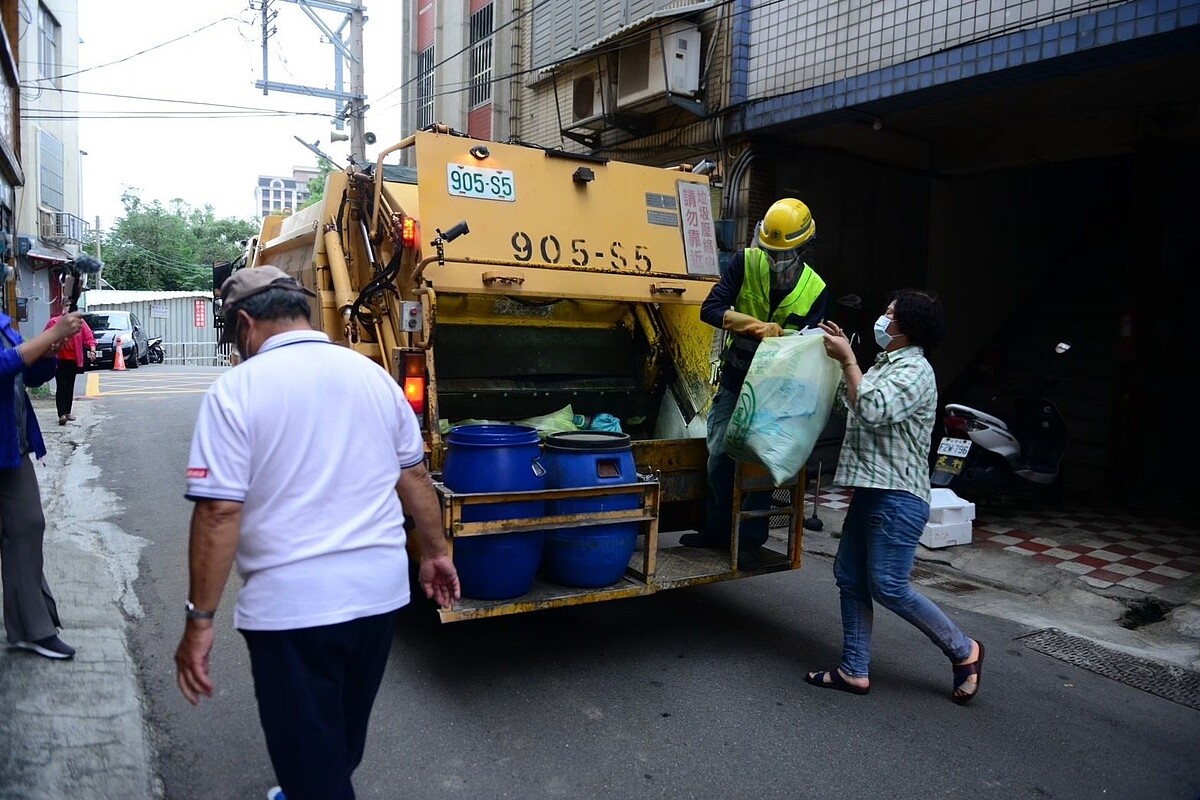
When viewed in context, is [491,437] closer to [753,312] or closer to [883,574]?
[753,312]

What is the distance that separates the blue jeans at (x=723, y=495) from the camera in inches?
164

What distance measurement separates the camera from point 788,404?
357 centimetres

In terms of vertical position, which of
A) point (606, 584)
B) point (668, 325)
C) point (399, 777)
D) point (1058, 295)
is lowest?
point (399, 777)

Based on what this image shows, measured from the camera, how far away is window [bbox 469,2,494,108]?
1402cm

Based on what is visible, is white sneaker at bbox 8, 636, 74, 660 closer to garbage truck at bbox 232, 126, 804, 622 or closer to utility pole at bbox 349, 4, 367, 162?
garbage truck at bbox 232, 126, 804, 622

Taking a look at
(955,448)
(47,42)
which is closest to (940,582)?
(955,448)

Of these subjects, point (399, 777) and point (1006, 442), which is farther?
point (1006, 442)

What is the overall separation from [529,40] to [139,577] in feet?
33.2

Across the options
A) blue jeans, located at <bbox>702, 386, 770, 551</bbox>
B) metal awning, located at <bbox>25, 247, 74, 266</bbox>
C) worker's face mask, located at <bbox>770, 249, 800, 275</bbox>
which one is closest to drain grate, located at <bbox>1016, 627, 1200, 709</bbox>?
blue jeans, located at <bbox>702, 386, 770, 551</bbox>

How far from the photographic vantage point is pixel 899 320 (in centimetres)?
350

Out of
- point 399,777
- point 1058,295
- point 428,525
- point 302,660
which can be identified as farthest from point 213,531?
point 1058,295

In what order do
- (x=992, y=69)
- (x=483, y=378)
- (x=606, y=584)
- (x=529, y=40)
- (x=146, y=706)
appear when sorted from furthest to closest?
(x=529, y=40)
(x=992, y=69)
(x=483, y=378)
(x=606, y=584)
(x=146, y=706)

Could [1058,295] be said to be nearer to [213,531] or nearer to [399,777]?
[399,777]

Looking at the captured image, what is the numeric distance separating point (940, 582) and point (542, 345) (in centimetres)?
298
